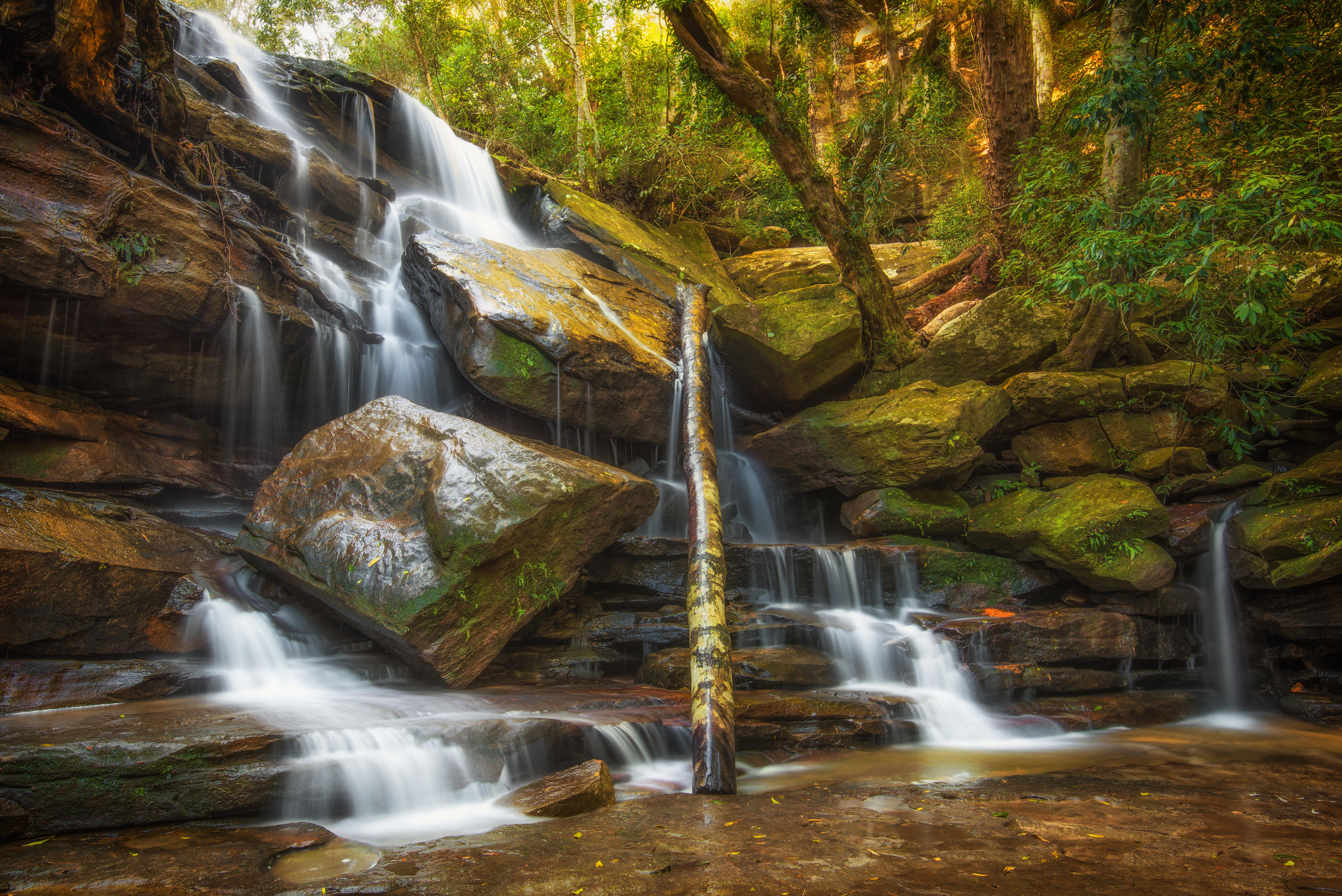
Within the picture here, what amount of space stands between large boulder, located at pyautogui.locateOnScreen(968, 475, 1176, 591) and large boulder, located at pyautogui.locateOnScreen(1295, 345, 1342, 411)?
7.13 feet

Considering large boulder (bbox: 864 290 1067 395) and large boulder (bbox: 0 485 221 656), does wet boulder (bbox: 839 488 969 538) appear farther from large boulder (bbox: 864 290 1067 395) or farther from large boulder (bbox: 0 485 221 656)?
large boulder (bbox: 0 485 221 656)

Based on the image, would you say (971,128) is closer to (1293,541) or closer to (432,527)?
(1293,541)

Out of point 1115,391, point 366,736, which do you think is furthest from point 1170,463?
point 366,736

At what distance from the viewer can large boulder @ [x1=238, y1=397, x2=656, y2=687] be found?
543 centimetres

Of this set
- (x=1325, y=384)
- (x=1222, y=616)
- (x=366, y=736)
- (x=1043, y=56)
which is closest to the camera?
(x=366, y=736)

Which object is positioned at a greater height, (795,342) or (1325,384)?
(795,342)

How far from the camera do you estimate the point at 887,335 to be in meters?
9.98

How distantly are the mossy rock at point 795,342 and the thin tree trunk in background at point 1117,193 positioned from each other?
265 cm

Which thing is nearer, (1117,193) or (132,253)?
(132,253)

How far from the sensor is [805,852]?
3.19m

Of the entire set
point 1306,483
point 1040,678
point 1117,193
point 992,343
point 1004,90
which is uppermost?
point 1004,90

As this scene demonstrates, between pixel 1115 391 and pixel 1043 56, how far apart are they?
820 cm

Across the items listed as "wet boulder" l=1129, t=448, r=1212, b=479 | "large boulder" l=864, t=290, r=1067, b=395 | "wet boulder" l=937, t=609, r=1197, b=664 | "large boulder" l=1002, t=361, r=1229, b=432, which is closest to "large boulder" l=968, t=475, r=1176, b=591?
"wet boulder" l=937, t=609, r=1197, b=664

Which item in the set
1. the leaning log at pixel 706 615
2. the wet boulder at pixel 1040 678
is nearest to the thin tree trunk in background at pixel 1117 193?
the wet boulder at pixel 1040 678
